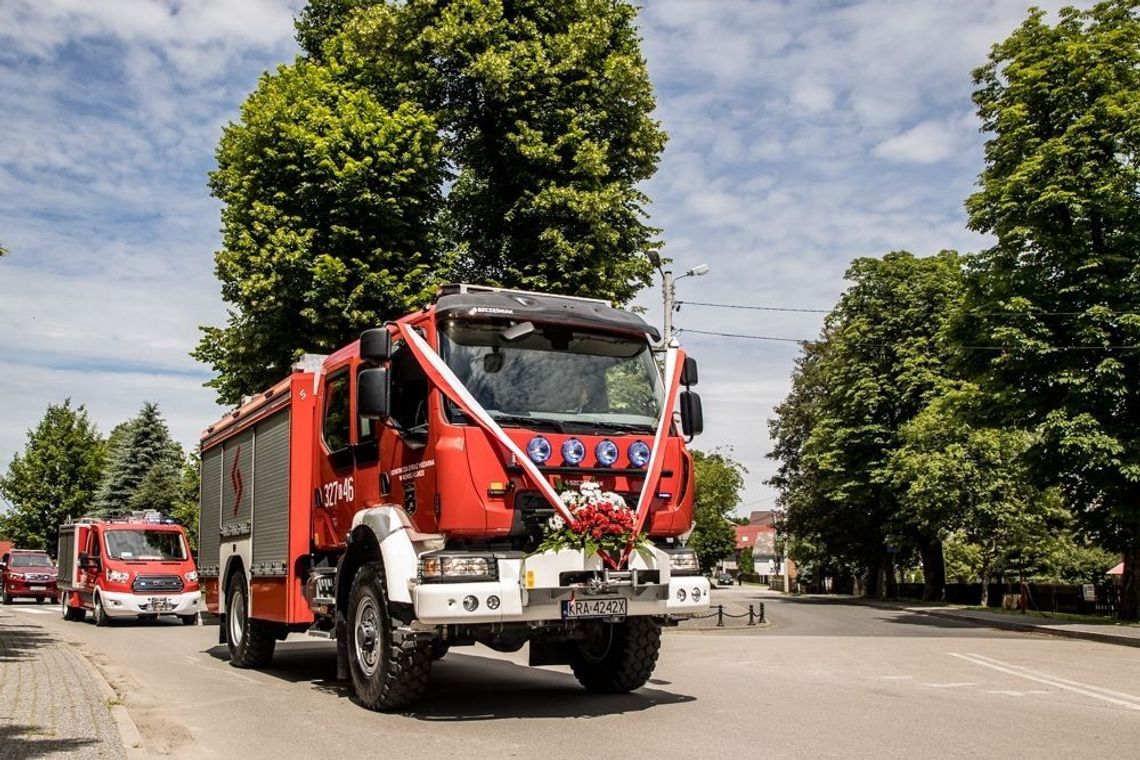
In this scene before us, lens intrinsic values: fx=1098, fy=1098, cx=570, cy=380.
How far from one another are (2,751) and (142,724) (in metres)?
1.94

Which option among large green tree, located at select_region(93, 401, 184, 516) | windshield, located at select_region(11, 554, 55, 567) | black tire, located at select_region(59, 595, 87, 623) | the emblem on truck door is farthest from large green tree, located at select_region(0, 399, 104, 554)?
the emblem on truck door

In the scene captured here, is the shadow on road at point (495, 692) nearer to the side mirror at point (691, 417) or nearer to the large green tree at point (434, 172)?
the side mirror at point (691, 417)

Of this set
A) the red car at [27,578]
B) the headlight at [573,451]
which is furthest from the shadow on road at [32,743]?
the red car at [27,578]

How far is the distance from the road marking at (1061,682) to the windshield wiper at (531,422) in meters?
5.68

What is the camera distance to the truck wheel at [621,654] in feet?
31.7

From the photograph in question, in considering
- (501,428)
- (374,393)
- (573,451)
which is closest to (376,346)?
(374,393)

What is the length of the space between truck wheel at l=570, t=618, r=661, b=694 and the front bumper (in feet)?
2.65

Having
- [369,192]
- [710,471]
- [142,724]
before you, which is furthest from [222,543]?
[710,471]

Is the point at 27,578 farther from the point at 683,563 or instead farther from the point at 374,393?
the point at 683,563

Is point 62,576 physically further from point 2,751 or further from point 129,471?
point 129,471

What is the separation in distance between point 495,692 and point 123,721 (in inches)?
139

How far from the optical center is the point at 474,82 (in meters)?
25.6

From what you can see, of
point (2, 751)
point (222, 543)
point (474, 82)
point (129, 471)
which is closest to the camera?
point (2, 751)

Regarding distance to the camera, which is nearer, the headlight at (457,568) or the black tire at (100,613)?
the headlight at (457,568)
